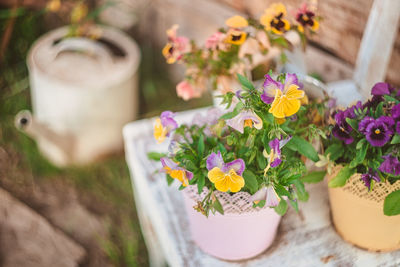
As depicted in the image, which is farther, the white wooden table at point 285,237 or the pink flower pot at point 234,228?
the white wooden table at point 285,237

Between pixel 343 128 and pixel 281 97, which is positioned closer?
pixel 281 97

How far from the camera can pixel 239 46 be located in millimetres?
1041

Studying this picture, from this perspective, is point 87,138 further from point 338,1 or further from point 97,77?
point 338,1

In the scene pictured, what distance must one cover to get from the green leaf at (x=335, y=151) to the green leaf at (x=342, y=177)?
3cm

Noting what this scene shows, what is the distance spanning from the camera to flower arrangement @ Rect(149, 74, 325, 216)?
692 mm

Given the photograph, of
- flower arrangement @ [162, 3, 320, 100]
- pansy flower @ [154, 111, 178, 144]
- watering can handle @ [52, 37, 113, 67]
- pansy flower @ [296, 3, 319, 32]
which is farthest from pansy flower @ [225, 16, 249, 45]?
watering can handle @ [52, 37, 113, 67]

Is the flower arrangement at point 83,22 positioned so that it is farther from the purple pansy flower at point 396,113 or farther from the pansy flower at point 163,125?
the purple pansy flower at point 396,113

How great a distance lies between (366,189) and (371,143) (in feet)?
0.42

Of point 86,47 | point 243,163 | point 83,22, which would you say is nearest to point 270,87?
point 243,163

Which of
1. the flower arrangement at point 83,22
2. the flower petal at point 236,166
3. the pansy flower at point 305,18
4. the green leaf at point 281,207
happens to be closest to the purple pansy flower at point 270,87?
the flower petal at point 236,166

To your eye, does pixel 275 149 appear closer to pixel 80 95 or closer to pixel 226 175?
pixel 226 175

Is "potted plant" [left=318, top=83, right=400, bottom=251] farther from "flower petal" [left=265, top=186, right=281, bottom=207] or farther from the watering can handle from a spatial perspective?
the watering can handle

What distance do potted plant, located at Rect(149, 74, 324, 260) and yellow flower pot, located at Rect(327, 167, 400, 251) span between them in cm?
9

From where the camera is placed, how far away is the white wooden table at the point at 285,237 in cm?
91
